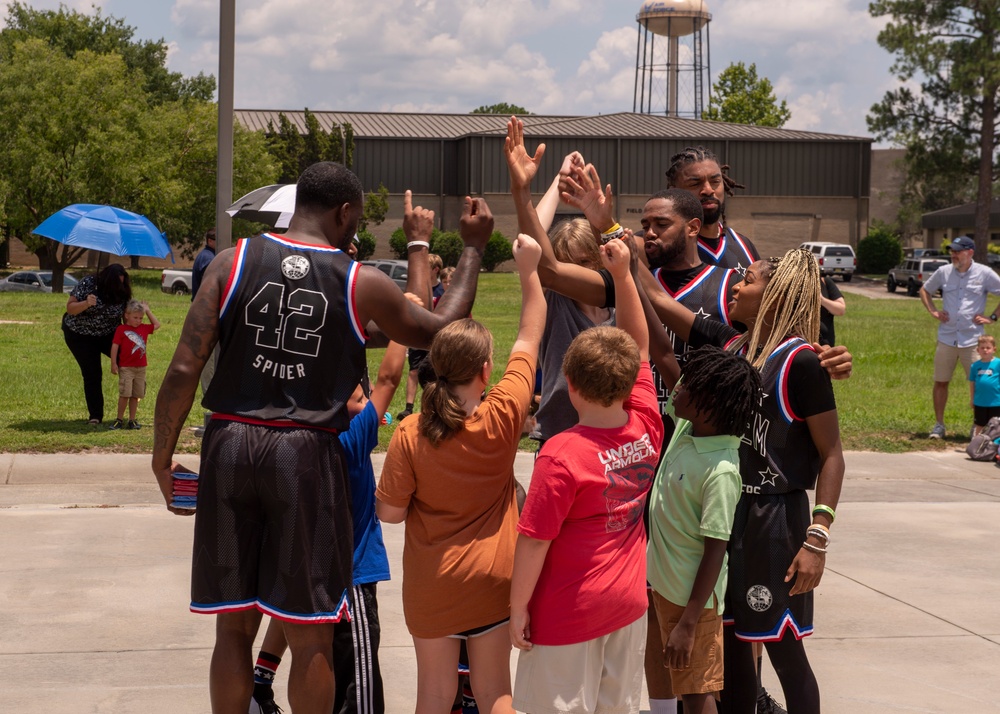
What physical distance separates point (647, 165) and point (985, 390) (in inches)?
1834

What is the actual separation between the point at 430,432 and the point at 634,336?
85cm

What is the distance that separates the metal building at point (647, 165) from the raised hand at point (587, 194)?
51591 millimetres

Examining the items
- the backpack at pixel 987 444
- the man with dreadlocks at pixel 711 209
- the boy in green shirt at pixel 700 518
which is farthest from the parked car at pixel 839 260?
the boy in green shirt at pixel 700 518

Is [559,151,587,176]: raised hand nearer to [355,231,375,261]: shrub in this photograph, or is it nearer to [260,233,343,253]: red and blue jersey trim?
[260,233,343,253]: red and blue jersey trim

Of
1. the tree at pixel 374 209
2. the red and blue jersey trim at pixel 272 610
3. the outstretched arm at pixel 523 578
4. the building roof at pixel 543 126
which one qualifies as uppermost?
the building roof at pixel 543 126

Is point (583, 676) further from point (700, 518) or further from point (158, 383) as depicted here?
point (158, 383)

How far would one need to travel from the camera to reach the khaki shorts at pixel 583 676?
11.2ft

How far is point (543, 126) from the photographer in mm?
57094

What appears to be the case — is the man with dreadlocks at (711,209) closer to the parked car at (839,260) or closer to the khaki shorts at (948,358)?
the khaki shorts at (948,358)

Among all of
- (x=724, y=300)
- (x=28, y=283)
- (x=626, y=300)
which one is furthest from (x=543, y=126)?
(x=626, y=300)

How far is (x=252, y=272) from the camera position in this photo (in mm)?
3609

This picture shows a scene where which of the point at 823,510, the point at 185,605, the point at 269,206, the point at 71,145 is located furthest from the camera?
the point at 71,145

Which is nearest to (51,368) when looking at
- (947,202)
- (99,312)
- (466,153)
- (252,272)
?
(99,312)

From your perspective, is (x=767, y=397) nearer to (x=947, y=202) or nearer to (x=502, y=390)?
(x=502, y=390)
